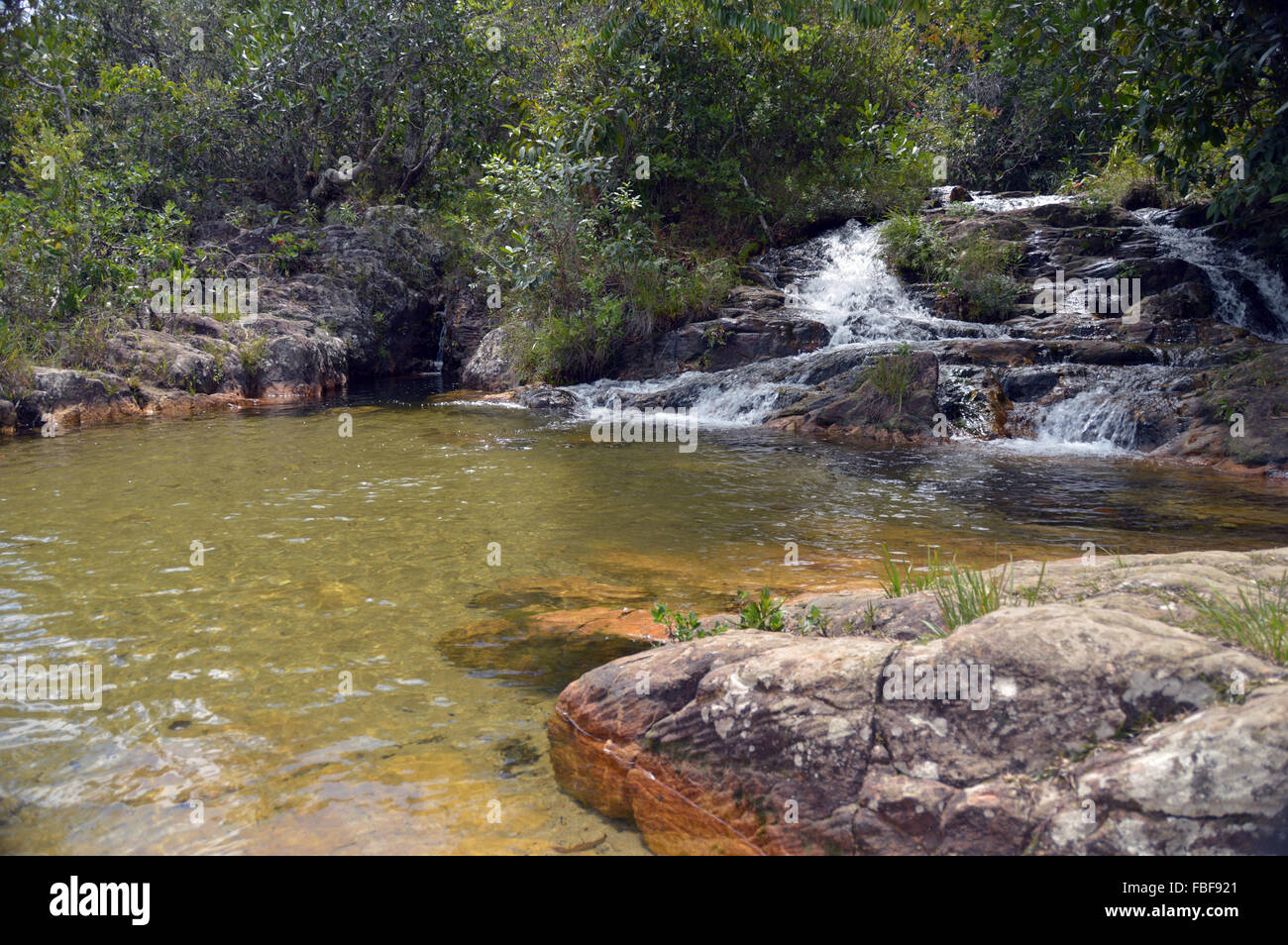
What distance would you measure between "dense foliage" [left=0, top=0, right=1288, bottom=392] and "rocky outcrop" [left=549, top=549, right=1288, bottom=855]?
7.76m

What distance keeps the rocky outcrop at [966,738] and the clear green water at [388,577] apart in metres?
0.32

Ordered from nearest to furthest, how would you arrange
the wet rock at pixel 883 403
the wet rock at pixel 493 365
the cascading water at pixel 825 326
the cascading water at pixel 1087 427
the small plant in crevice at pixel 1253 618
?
1. the small plant in crevice at pixel 1253 618
2. the cascading water at pixel 1087 427
3. the wet rock at pixel 883 403
4. the cascading water at pixel 825 326
5. the wet rock at pixel 493 365

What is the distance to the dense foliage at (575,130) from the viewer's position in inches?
427

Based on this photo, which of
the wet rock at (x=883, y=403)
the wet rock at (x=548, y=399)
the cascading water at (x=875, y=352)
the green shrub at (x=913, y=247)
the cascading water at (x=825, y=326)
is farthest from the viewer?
the green shrub at (x=913, y=247)

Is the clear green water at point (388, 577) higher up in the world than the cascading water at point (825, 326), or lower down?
lower down

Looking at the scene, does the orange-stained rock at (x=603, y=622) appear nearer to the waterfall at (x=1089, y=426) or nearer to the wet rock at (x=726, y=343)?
the waterfall at (x=1089, y=426)

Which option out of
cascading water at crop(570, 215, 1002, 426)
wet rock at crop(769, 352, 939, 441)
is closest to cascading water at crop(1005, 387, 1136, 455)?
wet rock at crop(769, 352, 939, 441)

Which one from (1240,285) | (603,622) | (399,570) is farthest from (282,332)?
(1240,285)

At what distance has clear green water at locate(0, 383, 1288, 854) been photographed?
305 centimetres

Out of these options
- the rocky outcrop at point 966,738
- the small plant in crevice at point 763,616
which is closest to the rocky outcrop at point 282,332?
the small plant in crevice at point 763,616

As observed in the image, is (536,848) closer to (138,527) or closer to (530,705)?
(530,705)

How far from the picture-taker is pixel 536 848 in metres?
2.79

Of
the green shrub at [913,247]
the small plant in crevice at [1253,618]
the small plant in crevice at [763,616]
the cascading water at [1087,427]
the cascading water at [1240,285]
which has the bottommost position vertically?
the small plant in crevice at [763,616]

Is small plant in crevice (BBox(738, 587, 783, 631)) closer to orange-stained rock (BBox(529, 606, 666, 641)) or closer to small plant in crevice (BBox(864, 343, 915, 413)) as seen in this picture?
orange-stained rock (BBox(529, 606, 666, 641))
